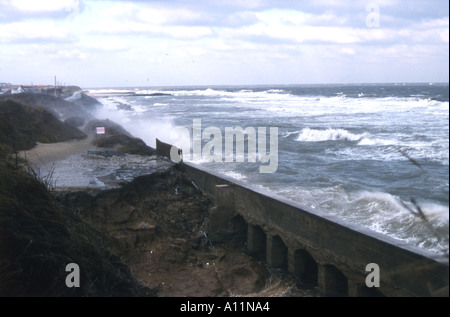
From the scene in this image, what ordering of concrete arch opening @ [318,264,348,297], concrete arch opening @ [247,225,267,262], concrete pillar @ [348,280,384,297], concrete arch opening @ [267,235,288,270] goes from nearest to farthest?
1. concrete pillar @ [348,280,384,297]
2. concrete arch opening @ [318,264,348,297]
3. concrete arch opening @ [267,235,288,270]
4. concrete arch opening @ [247,225,267,262]

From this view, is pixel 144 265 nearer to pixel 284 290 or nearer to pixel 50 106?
pixel 284 290

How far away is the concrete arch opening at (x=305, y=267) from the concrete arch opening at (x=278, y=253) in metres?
0.60

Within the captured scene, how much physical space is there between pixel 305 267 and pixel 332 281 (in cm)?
104

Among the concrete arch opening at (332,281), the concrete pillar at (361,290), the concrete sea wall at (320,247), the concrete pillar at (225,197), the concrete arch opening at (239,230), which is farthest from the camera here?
the concrete pillar at (225,197)

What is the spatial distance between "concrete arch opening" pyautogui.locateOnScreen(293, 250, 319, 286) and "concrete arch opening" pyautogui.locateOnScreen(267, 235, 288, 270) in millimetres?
598

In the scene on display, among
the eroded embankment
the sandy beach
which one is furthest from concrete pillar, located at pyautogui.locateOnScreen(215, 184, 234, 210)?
the sandy beach

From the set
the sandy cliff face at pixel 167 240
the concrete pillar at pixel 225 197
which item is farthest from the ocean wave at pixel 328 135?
the concrete pillar at pixel 225 197

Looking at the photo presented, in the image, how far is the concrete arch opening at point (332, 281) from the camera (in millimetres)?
8515

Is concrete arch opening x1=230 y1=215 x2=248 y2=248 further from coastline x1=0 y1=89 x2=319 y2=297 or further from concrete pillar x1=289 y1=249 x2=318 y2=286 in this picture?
concrete pillar x1=289 y1=249 x2=318 y2=286

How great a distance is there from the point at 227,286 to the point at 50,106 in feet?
155

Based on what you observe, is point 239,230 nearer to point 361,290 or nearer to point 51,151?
point 361,290

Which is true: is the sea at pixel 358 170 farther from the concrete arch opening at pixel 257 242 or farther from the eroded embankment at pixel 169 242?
the eroded embankment at pixel 169 242

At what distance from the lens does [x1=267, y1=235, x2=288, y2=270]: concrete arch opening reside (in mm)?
10094

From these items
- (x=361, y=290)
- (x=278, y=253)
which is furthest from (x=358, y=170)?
(x=361, y=290)
